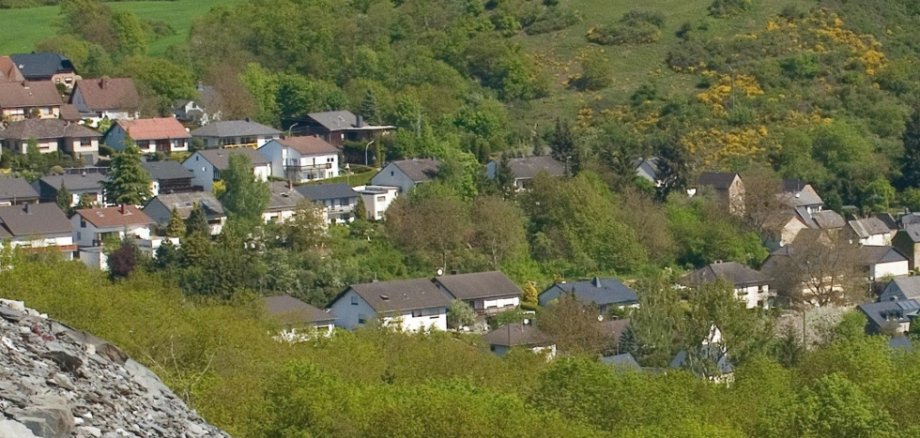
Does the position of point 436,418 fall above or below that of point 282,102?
above

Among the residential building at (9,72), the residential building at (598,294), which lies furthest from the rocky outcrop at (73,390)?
the residential building at (9,72)

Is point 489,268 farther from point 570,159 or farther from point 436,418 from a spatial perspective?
point 436,418

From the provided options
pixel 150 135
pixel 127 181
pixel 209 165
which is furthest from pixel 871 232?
pixel 127 181

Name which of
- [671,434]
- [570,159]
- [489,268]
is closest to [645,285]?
[489,268]

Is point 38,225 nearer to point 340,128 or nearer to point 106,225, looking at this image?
point 106,225

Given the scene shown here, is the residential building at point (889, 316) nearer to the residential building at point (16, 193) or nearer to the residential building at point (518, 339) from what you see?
the residential building at point (518, 339)

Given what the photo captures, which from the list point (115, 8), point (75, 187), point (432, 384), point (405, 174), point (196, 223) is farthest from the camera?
point (115, 8)

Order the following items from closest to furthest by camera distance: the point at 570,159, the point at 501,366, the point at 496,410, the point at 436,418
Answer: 1. the point at 436,418
2. the point at 496,410
3. the point at 501,366
4. the point at 570,159
